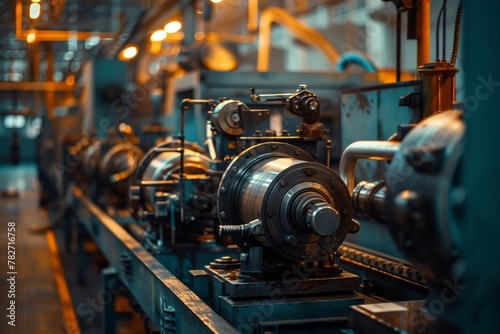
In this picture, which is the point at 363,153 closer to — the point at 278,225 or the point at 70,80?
the point at 278,225

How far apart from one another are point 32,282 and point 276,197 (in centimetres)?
409

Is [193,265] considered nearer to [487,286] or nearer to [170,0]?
[487,286]

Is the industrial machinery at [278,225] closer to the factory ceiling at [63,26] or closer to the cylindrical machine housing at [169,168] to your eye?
the cylindrical machine housing at [169,168]

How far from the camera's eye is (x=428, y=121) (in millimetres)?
1338

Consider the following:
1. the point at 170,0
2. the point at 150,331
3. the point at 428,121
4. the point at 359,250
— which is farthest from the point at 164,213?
the point at 170,0

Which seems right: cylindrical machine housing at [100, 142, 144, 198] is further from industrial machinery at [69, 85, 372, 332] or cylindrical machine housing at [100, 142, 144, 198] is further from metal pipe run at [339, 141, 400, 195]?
metal pipe run at [339, 141, 400, 195]

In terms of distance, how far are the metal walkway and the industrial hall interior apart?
0.08ft

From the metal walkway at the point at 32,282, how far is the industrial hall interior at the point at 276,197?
0.08ft

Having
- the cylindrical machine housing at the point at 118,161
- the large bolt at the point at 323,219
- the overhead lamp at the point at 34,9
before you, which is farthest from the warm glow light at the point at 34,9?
the large bolt at the point at 323,219

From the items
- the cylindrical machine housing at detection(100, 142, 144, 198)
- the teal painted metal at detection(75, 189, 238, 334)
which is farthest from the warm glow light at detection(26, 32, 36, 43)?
the teal painted metal at detection(75, 189, 238, 334)

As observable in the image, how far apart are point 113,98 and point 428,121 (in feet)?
18.8

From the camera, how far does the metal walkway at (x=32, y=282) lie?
435 cm

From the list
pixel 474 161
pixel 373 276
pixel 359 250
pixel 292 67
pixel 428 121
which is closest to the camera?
pixel 474 161

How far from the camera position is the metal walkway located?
14.3 ft
